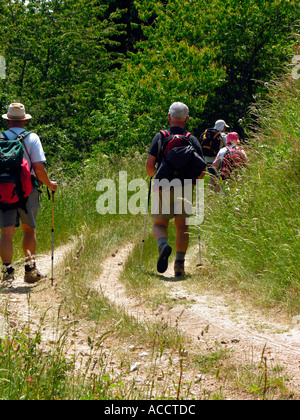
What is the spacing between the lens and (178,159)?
276 inches

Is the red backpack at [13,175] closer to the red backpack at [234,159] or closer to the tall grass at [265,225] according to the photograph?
the tall grass at [265,225]

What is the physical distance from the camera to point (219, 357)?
4406 mm

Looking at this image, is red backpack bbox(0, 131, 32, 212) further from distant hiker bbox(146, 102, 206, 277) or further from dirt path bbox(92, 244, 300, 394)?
distant hiker bbox(146, 102, 206, 277)

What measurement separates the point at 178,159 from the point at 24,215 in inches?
74.0

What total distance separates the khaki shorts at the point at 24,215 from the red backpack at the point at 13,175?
190 millimetres

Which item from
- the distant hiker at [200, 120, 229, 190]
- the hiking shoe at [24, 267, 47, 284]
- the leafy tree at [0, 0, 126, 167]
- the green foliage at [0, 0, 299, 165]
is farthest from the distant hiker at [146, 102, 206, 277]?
the leafy tree at [0, 0, 126, 167]

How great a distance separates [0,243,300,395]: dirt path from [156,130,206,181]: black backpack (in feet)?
4.13

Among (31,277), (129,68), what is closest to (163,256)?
(31,277)

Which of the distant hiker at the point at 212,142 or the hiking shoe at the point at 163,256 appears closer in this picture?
the hiking shoe at the point at 163,256

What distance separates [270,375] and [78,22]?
19.0m

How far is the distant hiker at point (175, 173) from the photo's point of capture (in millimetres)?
7039

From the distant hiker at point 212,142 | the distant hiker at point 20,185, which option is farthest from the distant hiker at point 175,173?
the distant hiker at point 212,142

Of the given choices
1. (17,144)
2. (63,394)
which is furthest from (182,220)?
(63,394)
